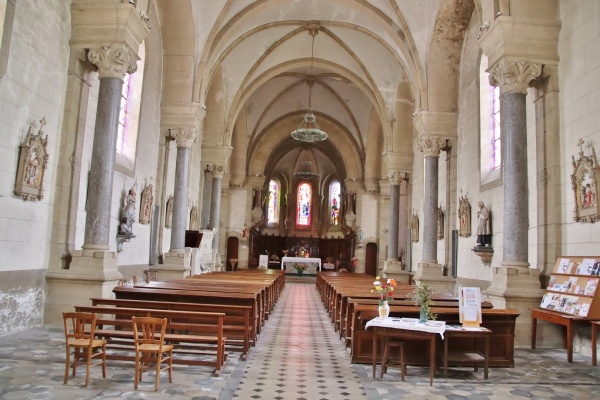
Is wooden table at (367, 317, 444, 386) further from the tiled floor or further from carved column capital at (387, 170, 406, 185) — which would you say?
carved column capital at (387, 170, 406, 185)

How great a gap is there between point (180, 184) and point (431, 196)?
785 cm

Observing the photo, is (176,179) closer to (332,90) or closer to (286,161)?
(332,90)

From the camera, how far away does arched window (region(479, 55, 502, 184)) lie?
45.0ft

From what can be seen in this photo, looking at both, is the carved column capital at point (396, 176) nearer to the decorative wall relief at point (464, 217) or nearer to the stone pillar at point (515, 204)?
the decorative wall relief at point (464, 217)

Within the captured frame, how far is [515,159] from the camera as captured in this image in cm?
972

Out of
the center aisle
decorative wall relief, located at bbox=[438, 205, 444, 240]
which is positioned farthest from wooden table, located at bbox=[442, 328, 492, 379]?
decorative wall relief, located at bbox=[438, 205, 444, 240]

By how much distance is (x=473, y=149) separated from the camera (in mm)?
14500

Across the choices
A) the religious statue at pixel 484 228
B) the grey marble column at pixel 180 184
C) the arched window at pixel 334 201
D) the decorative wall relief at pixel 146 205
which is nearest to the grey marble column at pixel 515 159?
the religious statue at pixel 484 228

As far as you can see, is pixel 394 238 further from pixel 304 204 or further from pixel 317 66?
pixel 304 204

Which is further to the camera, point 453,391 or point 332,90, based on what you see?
point 332,90

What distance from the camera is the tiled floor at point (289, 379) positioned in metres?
5.49

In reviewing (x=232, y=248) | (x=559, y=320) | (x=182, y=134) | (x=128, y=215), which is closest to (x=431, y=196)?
(x=182, y=134)

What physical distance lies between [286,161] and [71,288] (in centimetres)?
3222

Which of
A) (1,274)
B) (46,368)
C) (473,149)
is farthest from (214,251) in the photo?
(46,368)
